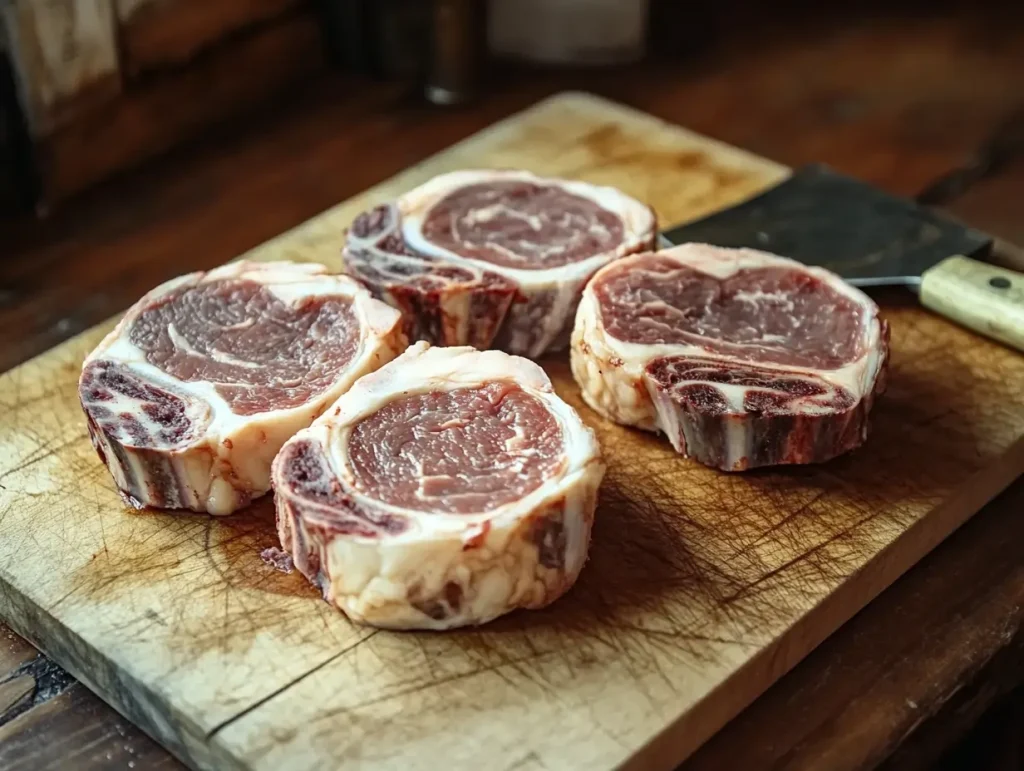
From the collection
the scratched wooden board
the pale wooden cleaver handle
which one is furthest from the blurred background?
the pale wooden cleaver handle

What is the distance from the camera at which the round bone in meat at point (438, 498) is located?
2.30 meters

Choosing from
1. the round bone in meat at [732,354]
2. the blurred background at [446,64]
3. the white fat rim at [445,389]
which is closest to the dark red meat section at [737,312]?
the round bone in meat at [732,354]

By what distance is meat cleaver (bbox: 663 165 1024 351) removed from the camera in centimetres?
313

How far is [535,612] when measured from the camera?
2438 millimetres

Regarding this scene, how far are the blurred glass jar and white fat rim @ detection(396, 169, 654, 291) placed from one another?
148 centimetres

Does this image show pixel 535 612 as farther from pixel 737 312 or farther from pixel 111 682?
pixel 737 312

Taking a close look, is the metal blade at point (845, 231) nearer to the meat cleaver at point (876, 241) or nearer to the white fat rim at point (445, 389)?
the meat cleaver at point (876, 241)

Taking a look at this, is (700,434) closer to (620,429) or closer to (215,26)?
(620,429)

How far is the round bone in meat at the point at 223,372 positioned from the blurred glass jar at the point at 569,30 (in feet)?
6.56

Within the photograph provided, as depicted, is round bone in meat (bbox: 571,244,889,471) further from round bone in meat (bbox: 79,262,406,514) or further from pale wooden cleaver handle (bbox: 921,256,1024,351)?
round bone in meat (bbox: 79,262,406,514)

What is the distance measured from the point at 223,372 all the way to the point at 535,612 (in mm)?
809

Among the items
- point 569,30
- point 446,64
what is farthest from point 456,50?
point 569,30

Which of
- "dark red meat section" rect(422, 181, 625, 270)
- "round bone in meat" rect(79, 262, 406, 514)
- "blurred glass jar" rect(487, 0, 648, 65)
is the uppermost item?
"dark red meat section" rect(422, 181, 625, 270)

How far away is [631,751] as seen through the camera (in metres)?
2.16
